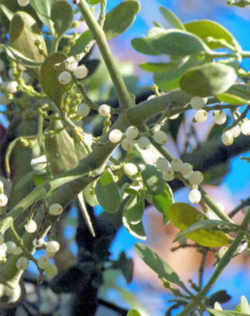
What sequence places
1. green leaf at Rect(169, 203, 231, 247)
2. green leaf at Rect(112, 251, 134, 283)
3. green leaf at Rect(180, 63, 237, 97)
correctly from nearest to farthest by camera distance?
green leaf at Rect(180, 63, 237, 97) → green leaf at Rect(169, 203, 231, 247) → green leaf at Rect(112, 251, 134, 283)

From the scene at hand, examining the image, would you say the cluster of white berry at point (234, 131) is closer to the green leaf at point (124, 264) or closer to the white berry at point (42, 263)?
the white berry at point (42, 263)

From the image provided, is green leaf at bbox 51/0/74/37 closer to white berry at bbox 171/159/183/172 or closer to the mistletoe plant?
the mistletoe plant

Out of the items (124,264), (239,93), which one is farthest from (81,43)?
(124,264)

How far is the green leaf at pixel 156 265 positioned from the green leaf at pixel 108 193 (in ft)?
0.12

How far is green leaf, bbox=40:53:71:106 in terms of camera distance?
415 millimetres

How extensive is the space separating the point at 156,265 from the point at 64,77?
153mm

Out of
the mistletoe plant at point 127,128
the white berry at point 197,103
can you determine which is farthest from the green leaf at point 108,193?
the white berry at point 197,103

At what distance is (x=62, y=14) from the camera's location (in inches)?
16.7

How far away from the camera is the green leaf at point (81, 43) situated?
1.51 ft

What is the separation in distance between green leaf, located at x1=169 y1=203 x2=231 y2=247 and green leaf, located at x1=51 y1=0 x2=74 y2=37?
15 centimetres

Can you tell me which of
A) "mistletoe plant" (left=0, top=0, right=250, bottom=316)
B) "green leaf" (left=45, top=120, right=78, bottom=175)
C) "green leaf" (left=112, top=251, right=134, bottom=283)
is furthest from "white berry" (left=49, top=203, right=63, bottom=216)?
"green leaf" (left=112, top=251, right=134, bottom=283)

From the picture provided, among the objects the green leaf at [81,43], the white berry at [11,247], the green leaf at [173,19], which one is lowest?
the white berry at [11,247]

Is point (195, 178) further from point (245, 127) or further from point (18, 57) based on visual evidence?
point (18, 57)

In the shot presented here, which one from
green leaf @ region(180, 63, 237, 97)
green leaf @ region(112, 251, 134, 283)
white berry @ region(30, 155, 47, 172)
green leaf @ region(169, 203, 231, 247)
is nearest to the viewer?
green leaf @ region(180, 63, 237, 97)
